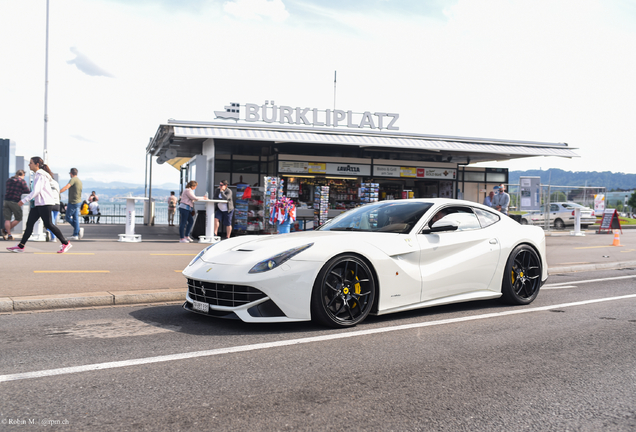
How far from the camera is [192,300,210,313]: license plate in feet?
16.7

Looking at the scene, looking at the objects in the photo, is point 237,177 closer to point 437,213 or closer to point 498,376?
point 437,213

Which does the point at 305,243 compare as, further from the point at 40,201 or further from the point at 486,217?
the point at 40,201

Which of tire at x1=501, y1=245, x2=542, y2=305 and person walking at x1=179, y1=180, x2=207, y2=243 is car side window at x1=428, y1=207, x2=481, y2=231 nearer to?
tire at x1=501, y1=245, x2=542, y2=305

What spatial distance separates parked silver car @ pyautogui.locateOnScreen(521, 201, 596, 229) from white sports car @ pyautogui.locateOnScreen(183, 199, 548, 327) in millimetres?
20740

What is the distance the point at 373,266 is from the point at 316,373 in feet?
5.59

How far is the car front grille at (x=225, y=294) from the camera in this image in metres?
4.83

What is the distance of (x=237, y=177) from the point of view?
2312 centimetres

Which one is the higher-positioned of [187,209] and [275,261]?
[187,209]

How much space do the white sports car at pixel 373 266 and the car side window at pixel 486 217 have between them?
0.06 ft

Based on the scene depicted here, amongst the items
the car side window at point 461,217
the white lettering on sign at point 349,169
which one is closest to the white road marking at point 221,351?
the car side window at point 461,217

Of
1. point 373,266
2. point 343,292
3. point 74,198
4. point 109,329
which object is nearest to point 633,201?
point 74,198

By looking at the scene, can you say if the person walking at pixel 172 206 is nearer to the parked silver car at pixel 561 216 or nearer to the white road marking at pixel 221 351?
the parked silver car at pixel 561 216

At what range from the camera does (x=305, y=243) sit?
5195 millimetres

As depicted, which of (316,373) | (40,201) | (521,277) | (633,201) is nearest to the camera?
(316,373)
